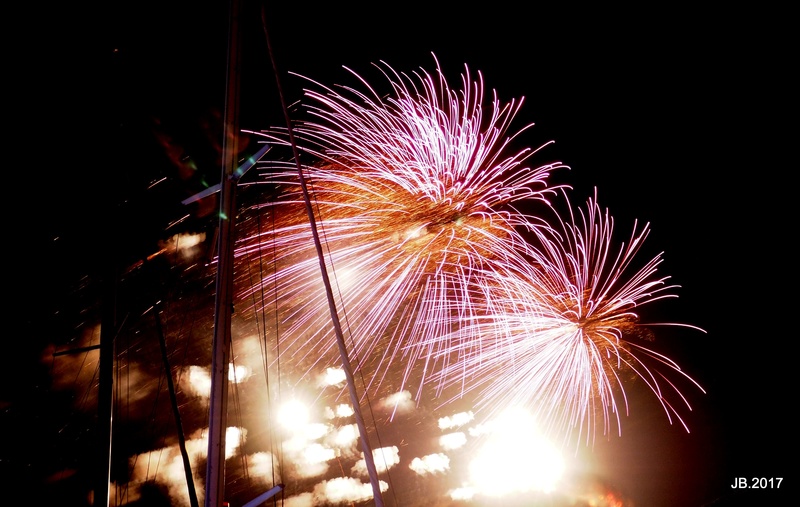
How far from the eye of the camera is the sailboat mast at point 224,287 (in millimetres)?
4359

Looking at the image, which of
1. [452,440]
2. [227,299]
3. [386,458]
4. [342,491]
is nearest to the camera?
[227,299]

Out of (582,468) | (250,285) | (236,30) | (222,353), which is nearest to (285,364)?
(250,285)

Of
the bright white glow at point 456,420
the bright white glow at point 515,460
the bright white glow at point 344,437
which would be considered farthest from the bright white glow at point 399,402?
the bright white glow at point 515,460

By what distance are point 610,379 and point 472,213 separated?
13901 mm

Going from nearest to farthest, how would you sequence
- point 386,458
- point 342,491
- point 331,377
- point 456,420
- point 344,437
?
point 342,491 → point 344,437 → point 331,377 → point 386,458 → point 456,420

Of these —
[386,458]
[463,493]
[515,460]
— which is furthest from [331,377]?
[515,460]

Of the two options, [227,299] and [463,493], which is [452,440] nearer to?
[463,493]

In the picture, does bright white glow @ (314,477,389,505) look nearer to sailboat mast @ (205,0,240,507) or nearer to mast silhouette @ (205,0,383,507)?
mast silhouette @ (205,0,383,507)

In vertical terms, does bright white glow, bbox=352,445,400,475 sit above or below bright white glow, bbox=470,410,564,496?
above

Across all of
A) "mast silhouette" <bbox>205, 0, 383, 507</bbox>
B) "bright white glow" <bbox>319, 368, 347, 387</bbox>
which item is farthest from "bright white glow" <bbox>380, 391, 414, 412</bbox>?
"mast silhouette" <bbox>205, 0, 383, 507</bbox>

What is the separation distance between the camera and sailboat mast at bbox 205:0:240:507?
4.36 meters

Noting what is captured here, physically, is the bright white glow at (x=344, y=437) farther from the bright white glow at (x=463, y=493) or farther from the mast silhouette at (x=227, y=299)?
the mast silhouette at (x=227, y=299)

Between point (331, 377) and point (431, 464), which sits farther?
point (431, 464)

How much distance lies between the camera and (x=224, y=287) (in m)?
4.90
